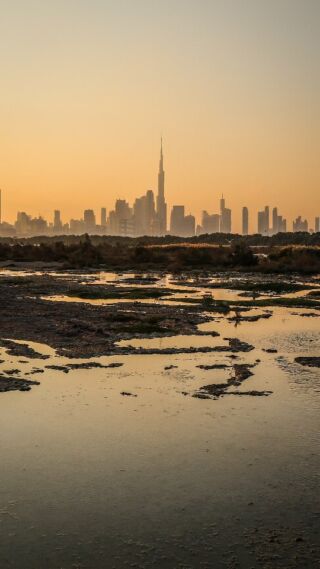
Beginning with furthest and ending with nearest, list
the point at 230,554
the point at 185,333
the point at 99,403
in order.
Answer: the point at 185,333, the point at 99,403, the point at 230,554

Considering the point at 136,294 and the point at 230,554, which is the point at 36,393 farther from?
the point at 136,294

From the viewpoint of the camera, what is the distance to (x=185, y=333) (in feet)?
78.0

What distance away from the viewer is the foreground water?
296 inches

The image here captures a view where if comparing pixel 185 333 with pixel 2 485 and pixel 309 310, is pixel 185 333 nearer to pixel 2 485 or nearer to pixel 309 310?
pixel 309 310

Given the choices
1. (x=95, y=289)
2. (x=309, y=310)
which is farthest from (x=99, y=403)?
(x=95, y=289)

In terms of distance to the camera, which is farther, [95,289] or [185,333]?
[95,289]

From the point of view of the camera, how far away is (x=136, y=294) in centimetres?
3784

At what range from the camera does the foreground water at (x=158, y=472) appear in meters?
7.53

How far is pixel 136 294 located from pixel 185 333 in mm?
14380

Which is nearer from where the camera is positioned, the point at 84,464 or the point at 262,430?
the point at 84,464

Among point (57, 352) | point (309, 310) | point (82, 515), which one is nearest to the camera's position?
point (82, 515)

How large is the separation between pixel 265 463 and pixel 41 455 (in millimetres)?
4067

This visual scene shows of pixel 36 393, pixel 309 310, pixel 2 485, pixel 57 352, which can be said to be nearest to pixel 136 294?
pixel 309 310

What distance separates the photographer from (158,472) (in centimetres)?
988
